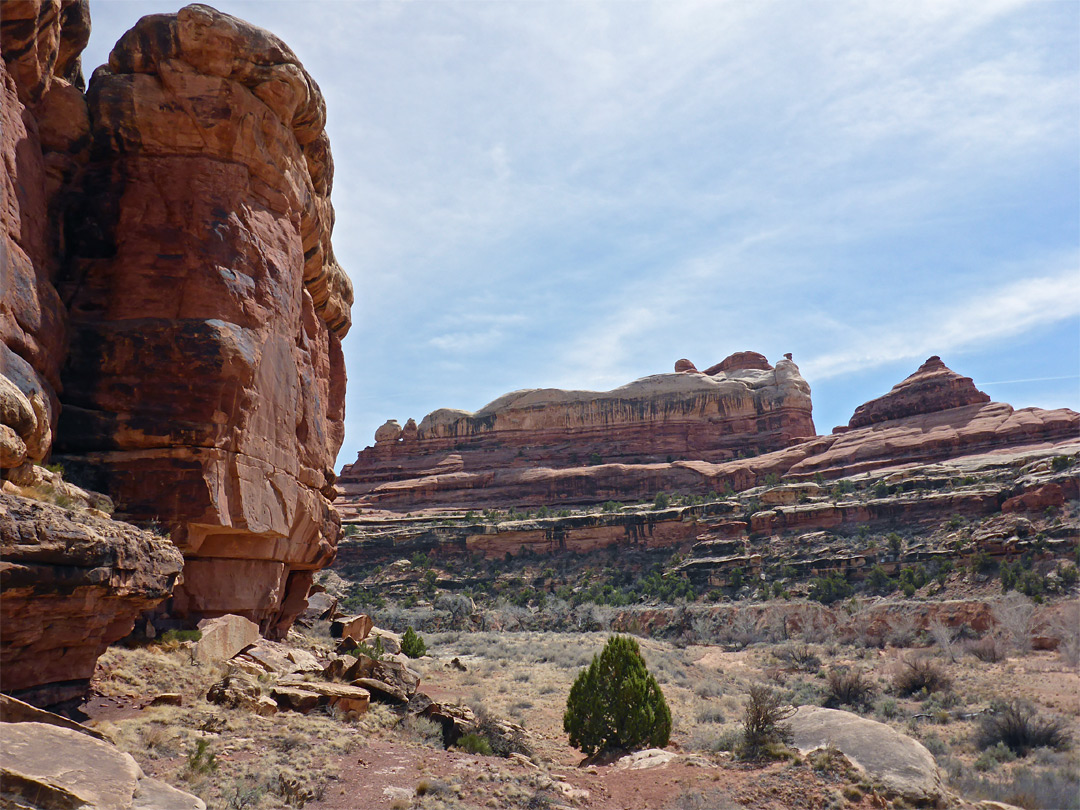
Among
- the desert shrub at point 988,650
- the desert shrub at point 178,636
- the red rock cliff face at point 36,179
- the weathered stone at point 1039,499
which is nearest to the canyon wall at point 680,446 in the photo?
the weathered stone at point 1039,499

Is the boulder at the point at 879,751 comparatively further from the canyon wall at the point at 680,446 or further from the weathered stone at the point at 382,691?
the canyon wall at the point at 680,446

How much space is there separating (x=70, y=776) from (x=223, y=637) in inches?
337

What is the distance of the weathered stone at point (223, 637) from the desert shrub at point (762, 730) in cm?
924

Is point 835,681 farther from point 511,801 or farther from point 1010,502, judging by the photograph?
point 1010,502

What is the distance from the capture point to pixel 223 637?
1314cm

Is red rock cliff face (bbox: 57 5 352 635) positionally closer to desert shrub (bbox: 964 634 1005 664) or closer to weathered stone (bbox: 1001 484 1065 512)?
desert shrub (bbox: 964 634 1005 664)

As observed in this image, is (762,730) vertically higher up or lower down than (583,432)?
lower down

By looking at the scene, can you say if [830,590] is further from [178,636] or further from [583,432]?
[583,432]

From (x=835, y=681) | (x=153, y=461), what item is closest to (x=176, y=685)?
(x=153, y=461)

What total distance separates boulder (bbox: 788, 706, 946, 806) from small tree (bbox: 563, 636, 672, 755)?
2.56m

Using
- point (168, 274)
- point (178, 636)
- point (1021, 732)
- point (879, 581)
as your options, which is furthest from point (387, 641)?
point (879, 581)

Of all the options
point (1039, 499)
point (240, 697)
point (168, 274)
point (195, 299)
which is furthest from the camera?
point (1039, 499)

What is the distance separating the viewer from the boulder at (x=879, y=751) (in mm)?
9617

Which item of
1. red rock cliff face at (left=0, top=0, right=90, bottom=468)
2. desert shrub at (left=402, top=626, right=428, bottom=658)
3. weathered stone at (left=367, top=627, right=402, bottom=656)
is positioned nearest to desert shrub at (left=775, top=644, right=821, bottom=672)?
desert shrub at (left=402, top=626, right=428, bottom=658)
